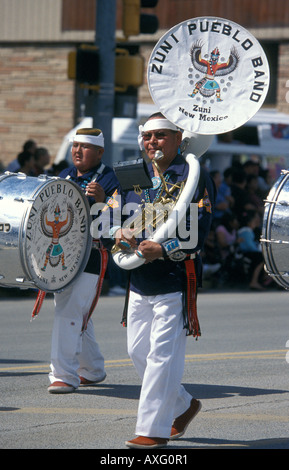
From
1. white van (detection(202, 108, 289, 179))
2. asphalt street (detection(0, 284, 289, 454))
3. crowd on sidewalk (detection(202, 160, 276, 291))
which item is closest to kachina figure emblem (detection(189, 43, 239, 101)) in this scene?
asphalt street (detection(0, 284, 289, 454))

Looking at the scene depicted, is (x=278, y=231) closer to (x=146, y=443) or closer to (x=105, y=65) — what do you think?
(x=146, y=443)

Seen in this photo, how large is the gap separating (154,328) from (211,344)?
4.57 m

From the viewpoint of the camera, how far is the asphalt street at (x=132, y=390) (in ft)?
22.1

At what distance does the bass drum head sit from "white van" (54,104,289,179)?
504 inches

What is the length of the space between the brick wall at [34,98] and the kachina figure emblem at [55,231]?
1833 cm

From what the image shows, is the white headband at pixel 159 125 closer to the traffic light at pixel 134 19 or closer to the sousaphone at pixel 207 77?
the sousaphone at pixel 207 77

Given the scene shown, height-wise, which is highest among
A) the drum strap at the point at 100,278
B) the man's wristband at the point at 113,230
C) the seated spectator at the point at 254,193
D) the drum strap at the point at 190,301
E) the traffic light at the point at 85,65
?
the traffic light at the point at 85,65

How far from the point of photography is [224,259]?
1711 cm

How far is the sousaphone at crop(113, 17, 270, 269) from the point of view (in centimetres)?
690

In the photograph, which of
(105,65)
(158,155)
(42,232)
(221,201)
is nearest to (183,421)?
(158,155)

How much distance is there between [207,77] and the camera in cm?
696

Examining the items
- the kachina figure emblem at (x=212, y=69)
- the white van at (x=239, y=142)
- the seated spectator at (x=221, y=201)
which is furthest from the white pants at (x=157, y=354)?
the white van at (x=239, y=142)

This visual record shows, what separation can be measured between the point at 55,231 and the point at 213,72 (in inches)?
71.1

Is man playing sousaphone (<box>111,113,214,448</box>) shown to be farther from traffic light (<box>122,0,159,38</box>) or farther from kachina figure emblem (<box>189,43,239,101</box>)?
traffic light (<box>122,0,159,38</box>)
